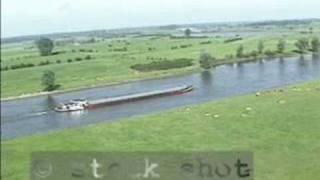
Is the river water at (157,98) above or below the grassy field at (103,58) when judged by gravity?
below

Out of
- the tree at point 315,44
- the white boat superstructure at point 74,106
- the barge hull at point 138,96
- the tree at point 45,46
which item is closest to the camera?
the tree at point 45,46

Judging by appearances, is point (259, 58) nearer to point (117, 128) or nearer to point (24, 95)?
point (117, 128)

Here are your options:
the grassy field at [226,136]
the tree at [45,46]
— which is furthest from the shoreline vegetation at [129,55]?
the grassy field at [226,136]

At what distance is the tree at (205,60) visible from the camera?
5.92 meters

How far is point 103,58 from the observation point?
4395mm

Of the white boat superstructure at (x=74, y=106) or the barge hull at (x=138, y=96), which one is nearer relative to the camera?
the white boat superstructure at (x=74, y=106)

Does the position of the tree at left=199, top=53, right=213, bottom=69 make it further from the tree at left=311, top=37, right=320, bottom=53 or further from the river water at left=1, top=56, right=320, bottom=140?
the tree at left=311, top=37, right=320, bottom=53

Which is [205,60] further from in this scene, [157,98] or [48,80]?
[48,80]

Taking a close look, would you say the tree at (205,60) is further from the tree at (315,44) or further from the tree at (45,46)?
the tree at (45,46)

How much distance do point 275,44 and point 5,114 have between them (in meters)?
Answer: 2.48

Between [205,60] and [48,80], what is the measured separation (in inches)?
118

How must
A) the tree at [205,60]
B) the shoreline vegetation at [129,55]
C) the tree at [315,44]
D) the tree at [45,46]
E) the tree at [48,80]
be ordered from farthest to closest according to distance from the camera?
the tree at [205,60] < the tree at [315,44] < the tree at [48,80] < the shoreline vegetation at [129,55] < the tree at [45,46]

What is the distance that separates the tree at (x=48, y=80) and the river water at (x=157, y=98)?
11 cm

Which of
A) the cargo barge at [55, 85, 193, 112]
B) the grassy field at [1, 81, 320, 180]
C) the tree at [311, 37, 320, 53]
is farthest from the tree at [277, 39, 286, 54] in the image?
the cargo barge at [55, 85, 193, 112]
